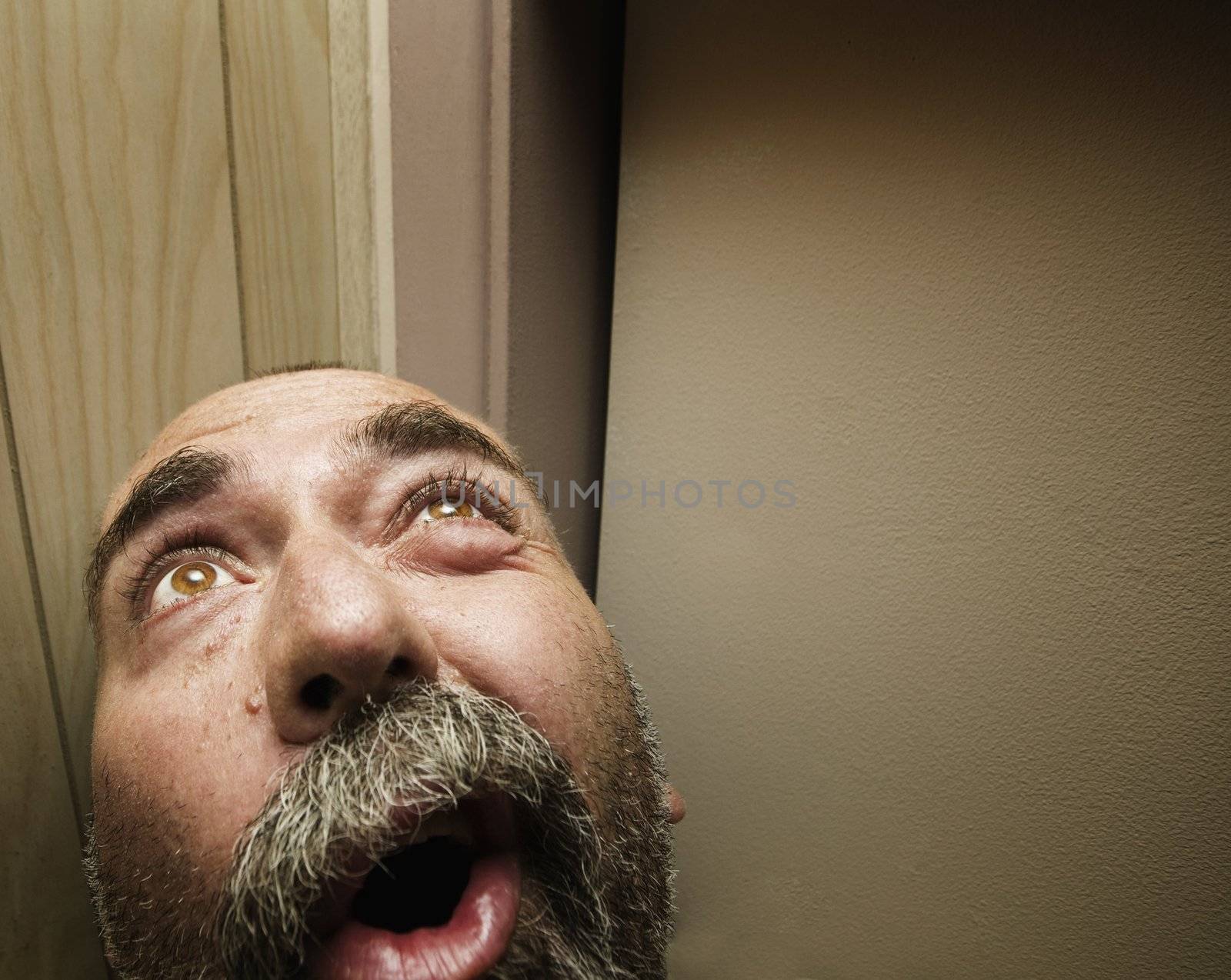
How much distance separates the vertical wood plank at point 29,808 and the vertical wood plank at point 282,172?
30 centimetres

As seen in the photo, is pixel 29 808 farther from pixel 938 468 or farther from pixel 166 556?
pixel 938 468

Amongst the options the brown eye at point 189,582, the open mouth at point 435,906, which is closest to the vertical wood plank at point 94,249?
the brown eye at point 189,582

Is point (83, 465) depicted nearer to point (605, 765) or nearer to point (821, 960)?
point (605, 765)

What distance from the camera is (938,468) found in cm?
69

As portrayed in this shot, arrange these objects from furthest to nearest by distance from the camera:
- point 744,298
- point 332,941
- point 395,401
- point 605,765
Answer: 1. point 744,298
2. point 395,401
3. point 605,765
4. point 332,941

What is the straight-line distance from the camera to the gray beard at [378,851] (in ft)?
1.25

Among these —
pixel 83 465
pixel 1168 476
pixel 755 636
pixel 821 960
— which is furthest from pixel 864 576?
pixel 83 465

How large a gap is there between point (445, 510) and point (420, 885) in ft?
0.99

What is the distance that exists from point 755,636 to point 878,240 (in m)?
0.48

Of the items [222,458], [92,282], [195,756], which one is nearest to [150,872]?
[195,756]

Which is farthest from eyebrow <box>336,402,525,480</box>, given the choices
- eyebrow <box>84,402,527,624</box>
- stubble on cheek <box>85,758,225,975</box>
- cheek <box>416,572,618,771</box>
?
stubble on cheek <box>85,758,225,975</box>

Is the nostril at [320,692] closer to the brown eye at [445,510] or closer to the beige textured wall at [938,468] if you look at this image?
the brown eye at [445,510]

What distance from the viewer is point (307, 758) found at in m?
0.41

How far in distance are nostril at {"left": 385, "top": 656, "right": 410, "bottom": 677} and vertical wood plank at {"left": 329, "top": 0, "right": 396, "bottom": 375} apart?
56 centimetres
